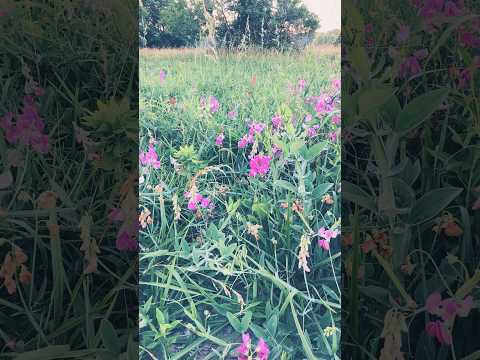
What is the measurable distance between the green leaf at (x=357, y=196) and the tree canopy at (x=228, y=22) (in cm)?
52

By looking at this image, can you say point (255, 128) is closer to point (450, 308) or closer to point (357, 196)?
point (357, 196)

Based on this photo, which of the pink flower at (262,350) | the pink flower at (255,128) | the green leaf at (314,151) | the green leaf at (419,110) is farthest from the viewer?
the pink flower at (255,128)

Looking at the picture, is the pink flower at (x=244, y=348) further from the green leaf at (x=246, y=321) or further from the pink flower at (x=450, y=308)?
the pink flower at (x=450, y=308)

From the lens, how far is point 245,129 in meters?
1.16

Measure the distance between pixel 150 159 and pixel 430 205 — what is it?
2.02ft

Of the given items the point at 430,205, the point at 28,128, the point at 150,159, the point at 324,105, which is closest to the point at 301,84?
the point at 324,105

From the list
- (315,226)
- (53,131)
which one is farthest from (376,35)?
(53,131)

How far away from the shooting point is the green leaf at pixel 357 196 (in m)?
0.71

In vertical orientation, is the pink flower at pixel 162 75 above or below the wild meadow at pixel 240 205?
above

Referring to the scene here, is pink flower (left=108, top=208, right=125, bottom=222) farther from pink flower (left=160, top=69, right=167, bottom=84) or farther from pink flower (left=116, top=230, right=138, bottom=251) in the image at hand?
pink flower (left=160, top=69, right=167, bottom=84)

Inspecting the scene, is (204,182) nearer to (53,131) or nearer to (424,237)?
(53,131)

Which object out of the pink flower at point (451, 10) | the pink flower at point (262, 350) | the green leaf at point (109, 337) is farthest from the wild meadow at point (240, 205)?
the pink flower at point (451, 10)

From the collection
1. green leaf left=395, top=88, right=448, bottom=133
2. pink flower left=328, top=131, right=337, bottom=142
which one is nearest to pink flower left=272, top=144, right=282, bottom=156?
pink flower left=328, top=131, right=337, bottom=142

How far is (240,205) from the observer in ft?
3.52
